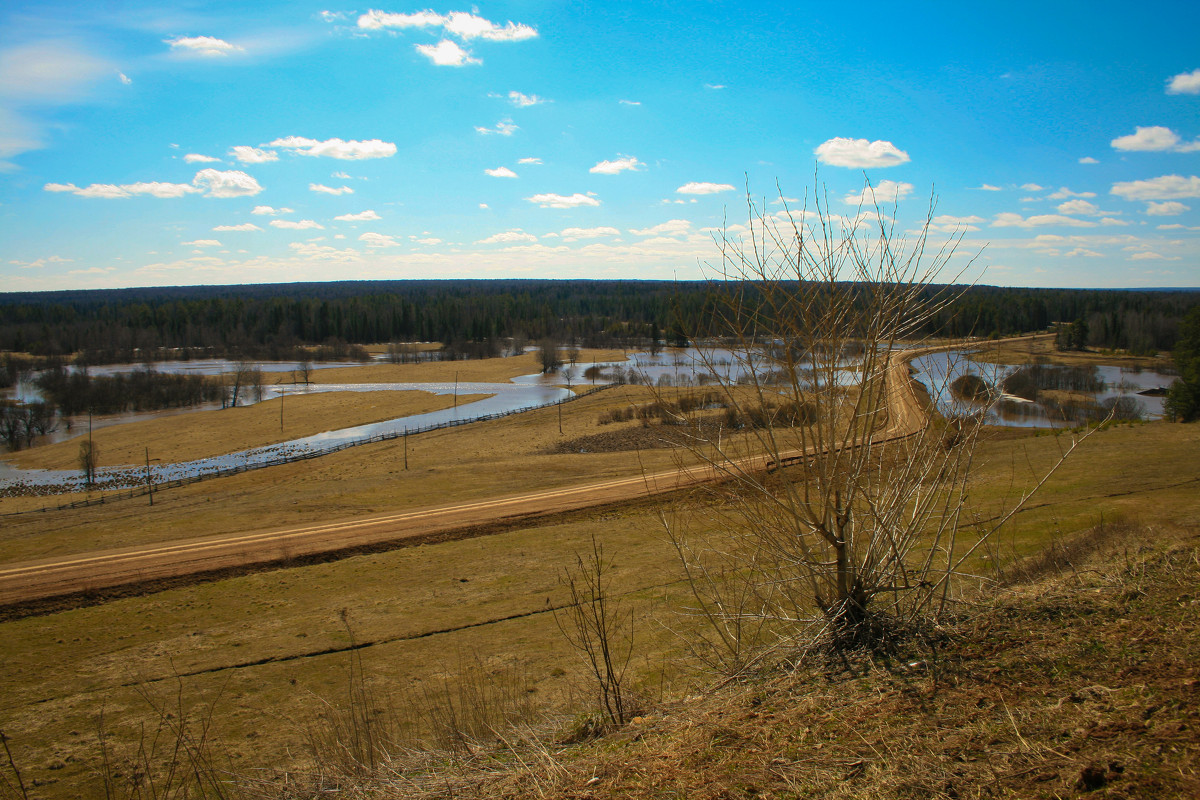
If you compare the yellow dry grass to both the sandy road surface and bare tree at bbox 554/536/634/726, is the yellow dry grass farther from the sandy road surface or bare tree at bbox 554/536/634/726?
bare tree at bbox 554/536/634/726

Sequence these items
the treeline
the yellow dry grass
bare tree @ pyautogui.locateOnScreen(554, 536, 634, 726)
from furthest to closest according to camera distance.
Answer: the treeline, the yellow dry grass, bare tree @ pyautogui.locateOnScreen(554, 536, 634, 726)

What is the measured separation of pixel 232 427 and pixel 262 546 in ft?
167

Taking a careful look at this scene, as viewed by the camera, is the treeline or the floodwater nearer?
the floodwater

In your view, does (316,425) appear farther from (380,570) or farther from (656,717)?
(656,717)

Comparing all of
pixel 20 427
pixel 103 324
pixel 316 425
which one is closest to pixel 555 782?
pixel 316 425

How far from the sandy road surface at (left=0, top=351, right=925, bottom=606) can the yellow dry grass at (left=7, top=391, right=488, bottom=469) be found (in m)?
36.9

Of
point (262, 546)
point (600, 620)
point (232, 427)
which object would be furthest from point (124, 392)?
point (600, 620)

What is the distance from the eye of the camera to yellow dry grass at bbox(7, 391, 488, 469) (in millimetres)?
56000

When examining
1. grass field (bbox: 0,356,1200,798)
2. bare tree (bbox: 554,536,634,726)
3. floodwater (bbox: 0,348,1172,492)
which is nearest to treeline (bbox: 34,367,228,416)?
floodwater (bbox: 0,348,1172,492)

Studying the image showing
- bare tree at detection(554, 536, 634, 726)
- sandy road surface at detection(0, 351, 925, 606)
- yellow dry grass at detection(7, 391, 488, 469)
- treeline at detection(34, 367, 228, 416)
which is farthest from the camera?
treeline at detection(34, 367, 228, 416)

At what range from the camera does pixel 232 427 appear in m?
66.0

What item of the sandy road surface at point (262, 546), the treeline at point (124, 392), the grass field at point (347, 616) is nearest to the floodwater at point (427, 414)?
the treeline at point (124, 392)

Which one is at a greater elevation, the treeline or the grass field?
the treeline

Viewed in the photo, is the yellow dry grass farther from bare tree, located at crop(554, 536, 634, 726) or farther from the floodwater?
bare tree, located at crop(554, 536, 634, 726)
